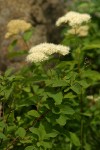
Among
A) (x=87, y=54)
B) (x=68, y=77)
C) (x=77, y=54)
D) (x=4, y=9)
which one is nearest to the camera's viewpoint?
(x=68, y=77)

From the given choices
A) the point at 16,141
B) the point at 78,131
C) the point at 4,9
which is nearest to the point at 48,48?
the point at 16,141

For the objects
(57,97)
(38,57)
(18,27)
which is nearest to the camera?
(57,97)

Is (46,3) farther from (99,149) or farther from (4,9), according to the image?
(99,149)

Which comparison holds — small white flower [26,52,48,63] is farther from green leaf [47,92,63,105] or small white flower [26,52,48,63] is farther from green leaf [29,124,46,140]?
green leaf [29,124,46,140]

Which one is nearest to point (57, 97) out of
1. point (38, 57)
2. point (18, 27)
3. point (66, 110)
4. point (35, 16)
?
point (66, 110)

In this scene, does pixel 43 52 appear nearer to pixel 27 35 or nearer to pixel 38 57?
pixel 38 57

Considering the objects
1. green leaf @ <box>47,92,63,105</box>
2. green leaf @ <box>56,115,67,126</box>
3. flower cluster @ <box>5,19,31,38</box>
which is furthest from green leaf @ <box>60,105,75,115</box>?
flower cluster @ <box>5,19,31,38</box>

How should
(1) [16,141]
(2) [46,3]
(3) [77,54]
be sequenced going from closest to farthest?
(1) [16,141] → (3) [77,54] → (2) [46,3]

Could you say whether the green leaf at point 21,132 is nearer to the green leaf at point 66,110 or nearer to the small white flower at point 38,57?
the green leaf at point 66,110
